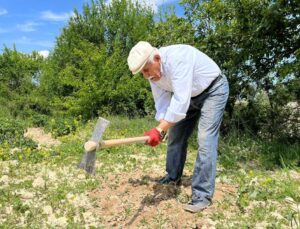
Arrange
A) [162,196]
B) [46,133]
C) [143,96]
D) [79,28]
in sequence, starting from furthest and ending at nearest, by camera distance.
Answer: [79,28] < [143,96] < [46,133] < [162,196]

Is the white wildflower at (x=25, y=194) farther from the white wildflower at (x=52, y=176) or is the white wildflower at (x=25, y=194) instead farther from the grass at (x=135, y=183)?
the white wildflower at (x=52, y=176)

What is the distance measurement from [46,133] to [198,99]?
7.58m

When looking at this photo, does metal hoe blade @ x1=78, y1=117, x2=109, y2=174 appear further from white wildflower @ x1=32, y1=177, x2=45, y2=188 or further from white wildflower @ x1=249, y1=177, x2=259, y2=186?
white wildflower @ x1=249, y1=177, x2=259, y2=186

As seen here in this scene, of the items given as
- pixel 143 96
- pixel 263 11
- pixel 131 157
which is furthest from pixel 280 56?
pixel 143 96

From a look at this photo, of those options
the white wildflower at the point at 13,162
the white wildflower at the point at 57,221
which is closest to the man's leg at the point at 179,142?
the white wildflower at the point at 57,221

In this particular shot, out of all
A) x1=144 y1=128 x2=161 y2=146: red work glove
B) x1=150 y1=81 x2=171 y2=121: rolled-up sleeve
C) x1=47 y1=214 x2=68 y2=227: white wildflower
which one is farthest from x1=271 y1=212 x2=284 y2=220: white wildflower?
x1=47 y1=214 x2=68 y2=227: white wildflower

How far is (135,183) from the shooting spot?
15.9ft

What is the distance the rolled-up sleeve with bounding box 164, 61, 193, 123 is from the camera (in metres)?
3.59

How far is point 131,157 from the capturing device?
626cm

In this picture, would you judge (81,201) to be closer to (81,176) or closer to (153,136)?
(81,176)

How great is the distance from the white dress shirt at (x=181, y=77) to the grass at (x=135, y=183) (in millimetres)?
1027

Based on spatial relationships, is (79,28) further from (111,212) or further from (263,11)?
(111,212)

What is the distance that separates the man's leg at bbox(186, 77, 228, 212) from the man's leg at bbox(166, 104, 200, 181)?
11.1 inches

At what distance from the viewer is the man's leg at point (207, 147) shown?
3932 millimetres
